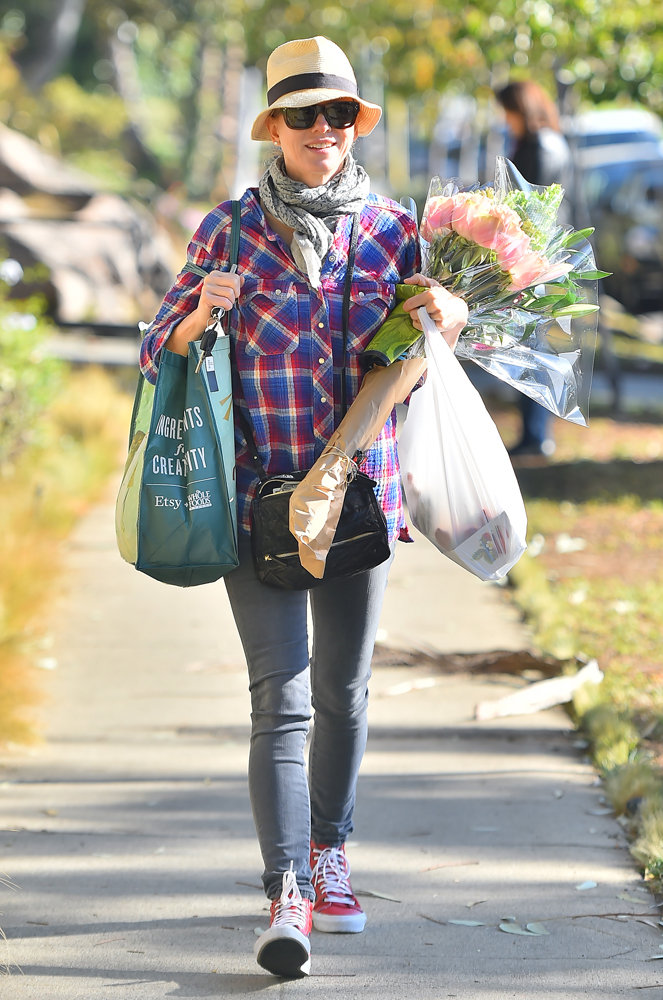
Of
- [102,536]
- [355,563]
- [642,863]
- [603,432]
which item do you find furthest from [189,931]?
[603,432]

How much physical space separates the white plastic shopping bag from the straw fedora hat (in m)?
0.61

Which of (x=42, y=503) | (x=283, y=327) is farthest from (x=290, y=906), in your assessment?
(x=42, y=503)

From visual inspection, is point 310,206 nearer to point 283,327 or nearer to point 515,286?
point 283,327

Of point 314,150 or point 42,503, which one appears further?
point 42,503

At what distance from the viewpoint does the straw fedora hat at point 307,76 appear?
2.64 meters

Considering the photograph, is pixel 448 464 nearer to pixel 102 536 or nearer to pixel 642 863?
pixel 642 863

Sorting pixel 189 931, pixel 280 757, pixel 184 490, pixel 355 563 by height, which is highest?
pixel 184 490

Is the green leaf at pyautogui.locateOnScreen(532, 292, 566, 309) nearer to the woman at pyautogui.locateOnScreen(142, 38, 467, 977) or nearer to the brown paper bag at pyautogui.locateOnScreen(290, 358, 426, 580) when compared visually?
the woman at pyautogui.locateOnScreen(142, 38, 467, 977)

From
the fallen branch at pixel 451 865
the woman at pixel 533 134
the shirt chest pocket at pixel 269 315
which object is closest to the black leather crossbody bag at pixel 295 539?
the shirt chest pocket at pixel 269 315

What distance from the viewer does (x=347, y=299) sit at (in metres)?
2.70

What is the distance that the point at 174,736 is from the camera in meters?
4.28

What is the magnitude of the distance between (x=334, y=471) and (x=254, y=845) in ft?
4.41

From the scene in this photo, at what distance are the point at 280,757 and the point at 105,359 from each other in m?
10.6

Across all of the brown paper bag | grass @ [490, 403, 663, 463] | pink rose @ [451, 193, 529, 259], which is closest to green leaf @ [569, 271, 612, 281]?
pink rose @ [451, 193, 529, 259]
